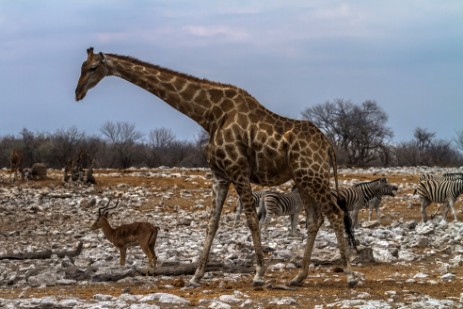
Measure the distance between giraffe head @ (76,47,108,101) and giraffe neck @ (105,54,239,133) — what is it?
5.3 inches

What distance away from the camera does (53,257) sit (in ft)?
43.2

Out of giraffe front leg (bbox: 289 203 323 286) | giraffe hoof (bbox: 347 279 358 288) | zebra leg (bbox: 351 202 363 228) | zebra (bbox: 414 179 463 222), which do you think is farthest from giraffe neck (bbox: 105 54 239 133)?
zebra (bbox: 414 179 463 222)

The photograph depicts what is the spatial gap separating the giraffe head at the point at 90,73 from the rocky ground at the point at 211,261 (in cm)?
240

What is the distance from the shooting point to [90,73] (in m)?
10.4

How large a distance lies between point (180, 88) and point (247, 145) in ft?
4.39

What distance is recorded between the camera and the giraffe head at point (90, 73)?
10422 millimetres

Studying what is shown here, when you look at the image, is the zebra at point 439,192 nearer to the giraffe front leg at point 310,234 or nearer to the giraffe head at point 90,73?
the giraffe front leg at point 310,234

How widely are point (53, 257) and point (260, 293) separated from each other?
5195 millimetres

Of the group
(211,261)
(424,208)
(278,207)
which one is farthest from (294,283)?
(424,208)

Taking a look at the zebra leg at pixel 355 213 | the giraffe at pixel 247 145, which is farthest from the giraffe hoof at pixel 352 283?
the zebra leg at pixel 355 213

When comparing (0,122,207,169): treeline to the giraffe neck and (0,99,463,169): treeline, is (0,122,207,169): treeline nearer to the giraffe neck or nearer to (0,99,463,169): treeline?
(0,99,463,169): treeline

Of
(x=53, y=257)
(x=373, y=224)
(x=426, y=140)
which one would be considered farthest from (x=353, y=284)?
(x=426, y=140)

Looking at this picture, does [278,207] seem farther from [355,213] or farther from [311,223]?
[311,223]

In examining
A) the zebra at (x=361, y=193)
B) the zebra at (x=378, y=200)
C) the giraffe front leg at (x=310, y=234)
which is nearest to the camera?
the giraffe front leg at (x=310, y=234)
